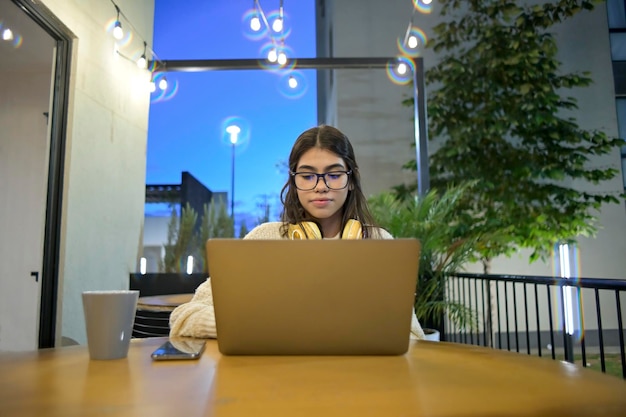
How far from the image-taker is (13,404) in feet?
1.69

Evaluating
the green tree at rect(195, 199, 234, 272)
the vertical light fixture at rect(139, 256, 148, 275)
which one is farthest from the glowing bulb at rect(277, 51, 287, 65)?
the vertical light fixture at rect(139, 256, 148, 275)

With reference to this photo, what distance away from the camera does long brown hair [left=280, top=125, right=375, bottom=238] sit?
1.62 m

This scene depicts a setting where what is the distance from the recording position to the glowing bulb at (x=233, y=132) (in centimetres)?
547

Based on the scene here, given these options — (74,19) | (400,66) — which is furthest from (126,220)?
(400,66)

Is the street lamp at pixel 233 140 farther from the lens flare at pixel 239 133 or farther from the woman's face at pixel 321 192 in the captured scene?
the woman's face at pixel 321 192

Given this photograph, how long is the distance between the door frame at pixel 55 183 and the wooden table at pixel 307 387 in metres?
2.63

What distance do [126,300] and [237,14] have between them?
5.78 m

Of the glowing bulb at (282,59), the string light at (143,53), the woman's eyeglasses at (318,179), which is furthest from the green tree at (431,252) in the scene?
the string light at (143,53)

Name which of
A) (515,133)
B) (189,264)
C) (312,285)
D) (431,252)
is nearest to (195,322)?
(312,285)

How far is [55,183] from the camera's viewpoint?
3.15 meters

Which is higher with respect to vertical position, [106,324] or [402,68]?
[402,68]

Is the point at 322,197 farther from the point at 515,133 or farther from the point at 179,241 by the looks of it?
the point at 515,133

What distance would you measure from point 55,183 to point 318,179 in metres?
2.49

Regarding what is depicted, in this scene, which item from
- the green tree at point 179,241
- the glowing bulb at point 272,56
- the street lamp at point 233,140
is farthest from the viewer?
the street lamp at point 233,140
